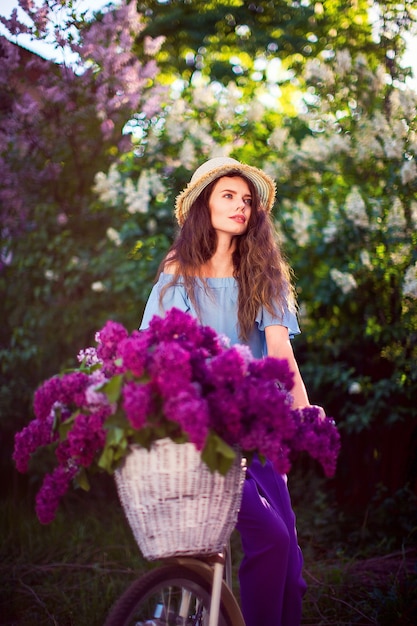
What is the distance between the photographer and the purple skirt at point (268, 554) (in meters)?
2.21

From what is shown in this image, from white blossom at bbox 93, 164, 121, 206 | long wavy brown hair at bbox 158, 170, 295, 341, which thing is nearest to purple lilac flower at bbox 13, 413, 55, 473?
long wavy brown hair at bbox 158, 170, 295, 341

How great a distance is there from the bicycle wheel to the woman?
321 millimetres

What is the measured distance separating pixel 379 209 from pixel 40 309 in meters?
2.23

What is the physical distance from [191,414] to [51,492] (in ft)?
1.57

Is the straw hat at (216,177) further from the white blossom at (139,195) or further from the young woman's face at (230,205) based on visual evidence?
the white blossom at (139,195)

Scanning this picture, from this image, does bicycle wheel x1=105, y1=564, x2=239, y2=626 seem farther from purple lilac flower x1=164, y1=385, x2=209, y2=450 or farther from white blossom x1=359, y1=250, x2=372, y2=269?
white blossom x1=359, y1=250, x2=372, y2=269

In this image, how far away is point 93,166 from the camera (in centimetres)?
482

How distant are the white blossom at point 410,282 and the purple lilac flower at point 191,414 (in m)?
2.41

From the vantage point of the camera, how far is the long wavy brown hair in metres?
2.46

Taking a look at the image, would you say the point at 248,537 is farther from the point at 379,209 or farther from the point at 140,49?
the point at 140,49

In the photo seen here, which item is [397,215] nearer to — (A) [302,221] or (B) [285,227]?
(A) [302,221]

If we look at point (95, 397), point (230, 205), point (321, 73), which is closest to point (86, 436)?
point (95, 397)

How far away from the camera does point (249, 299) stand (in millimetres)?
2463

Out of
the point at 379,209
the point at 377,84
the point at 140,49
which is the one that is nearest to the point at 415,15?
the point at 377,84
